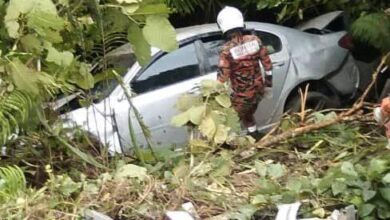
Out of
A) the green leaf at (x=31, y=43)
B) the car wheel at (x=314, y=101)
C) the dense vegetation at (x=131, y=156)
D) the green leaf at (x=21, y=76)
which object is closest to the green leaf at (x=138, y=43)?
the dense vegetation at (x=131, y=156)

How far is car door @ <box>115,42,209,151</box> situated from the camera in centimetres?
825

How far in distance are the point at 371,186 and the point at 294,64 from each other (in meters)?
5.67

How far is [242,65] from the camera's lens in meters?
8.17

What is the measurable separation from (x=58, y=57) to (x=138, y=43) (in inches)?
Result: 17.1

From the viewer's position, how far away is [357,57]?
31.3 feet

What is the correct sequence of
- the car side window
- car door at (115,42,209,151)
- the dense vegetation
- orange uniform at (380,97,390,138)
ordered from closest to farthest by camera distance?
the dense vegetation < orange uniform at (380,97,390,138) < car door at (115,42,209,151) < the car side window

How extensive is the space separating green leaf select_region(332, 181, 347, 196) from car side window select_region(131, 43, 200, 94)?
482 cm

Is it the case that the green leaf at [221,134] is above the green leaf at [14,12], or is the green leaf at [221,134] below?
below

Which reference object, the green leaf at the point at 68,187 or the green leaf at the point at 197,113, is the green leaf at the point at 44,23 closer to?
the green leaf at the point at 68,187

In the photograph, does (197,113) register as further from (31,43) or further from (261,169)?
(261,169)

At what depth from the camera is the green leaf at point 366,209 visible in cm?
349

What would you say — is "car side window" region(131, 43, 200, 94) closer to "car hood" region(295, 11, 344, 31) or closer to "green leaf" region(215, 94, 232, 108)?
"car hood" region(295, 11, 344, 31)

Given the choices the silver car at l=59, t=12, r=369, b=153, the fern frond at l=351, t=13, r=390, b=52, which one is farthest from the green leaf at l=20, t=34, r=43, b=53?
the fern frond at l=351, t=13, r=390, b=52

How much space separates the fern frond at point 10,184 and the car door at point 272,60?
14.8ft
